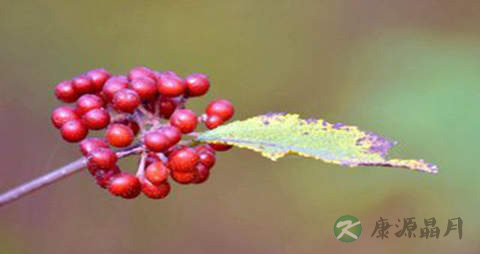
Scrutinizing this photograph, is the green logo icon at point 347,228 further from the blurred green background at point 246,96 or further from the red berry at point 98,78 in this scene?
the red berry at point 98,78

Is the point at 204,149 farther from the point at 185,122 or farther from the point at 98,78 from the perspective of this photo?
the point at 98,78

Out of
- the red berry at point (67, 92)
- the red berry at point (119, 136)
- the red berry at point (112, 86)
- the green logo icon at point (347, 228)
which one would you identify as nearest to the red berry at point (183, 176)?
the red berry at point (119, 136)

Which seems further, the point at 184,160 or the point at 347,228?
the point at 347,228

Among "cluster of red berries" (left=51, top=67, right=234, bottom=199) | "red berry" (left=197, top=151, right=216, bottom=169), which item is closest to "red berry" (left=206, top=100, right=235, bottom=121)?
"cluster of red berries" (left=51, top=67, right=234, bottom=199)

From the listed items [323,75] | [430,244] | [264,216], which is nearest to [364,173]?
[430,244]

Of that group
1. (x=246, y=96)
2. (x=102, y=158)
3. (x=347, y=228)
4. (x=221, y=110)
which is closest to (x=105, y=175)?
(x=102, y=158)

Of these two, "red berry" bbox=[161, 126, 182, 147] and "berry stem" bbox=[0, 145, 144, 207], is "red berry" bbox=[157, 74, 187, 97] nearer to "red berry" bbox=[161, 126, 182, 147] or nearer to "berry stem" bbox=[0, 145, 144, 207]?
"red berry" bbox=[161, 126, 182, 147]
